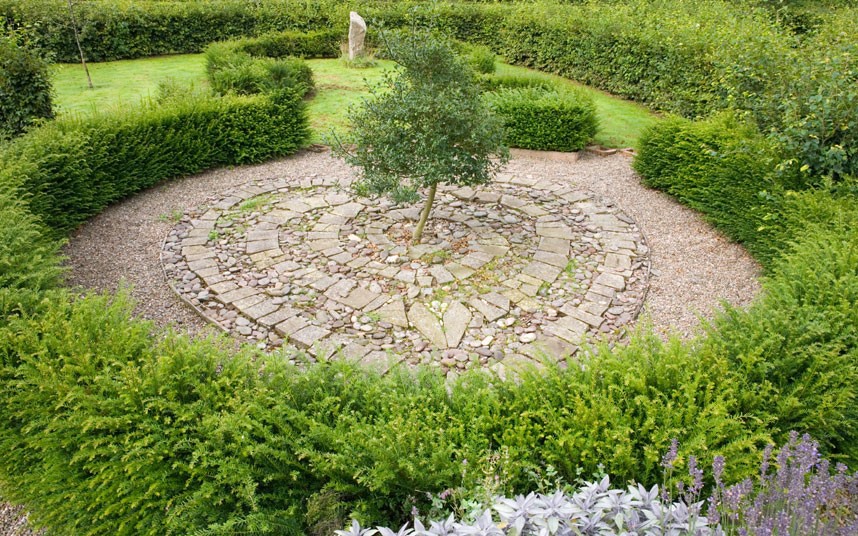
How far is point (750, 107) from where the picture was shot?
7.27 metres

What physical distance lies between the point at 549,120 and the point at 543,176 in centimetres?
130

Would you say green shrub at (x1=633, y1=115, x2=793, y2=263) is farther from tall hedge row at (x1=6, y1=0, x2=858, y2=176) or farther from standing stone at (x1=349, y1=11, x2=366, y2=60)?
standing stone at (x1=349, y1=11, x2=366, y2=60)

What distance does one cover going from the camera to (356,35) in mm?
16062

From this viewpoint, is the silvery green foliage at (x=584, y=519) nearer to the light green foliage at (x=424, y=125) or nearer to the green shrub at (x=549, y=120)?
the light green foliage at (x=424, y=125)

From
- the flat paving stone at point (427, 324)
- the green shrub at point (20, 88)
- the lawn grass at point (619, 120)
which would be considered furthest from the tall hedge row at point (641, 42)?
the flat paving stone at point (427, 324)

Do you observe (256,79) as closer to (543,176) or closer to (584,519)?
Answer: (543,176)

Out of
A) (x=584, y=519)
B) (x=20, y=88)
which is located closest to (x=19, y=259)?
(x=584, y=519)

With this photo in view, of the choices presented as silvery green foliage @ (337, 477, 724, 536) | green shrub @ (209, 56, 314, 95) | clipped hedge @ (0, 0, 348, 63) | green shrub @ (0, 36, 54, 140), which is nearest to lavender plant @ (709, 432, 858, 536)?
silvery green foliage @ (337, 477, 724, 536)

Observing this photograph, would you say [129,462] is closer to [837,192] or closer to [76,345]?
[76,345]

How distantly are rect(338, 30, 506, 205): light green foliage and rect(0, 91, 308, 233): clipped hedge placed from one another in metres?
3.47

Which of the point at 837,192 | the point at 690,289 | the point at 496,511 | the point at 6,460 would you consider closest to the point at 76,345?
the point at 6,460

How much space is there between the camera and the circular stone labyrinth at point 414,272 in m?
4.96

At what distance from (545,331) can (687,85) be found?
7658 mm

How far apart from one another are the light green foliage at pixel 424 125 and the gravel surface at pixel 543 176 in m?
2.31
